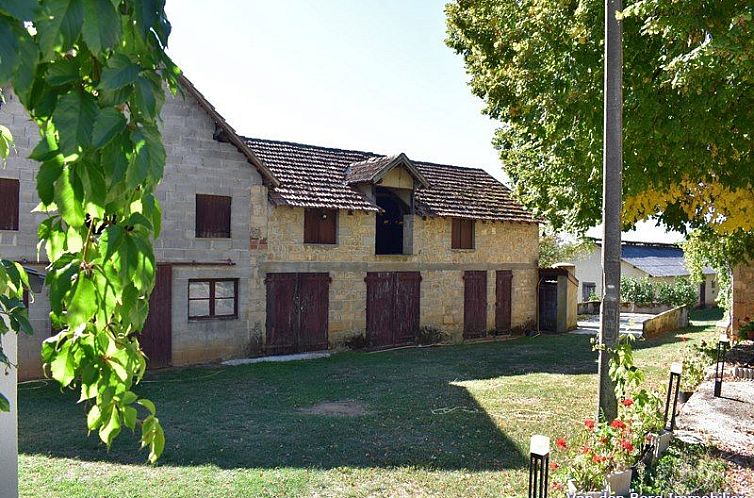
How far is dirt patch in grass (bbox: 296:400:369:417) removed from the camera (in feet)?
35.4

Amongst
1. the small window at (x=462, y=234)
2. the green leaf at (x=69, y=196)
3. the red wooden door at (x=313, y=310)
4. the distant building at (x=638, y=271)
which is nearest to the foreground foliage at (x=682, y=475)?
the green leaf at (x=69, y=196)

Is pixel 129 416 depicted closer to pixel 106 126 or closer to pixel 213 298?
pixel 106 126

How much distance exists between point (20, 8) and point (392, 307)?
61.7ft

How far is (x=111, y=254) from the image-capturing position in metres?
1.34

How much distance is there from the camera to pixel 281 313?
17219mm

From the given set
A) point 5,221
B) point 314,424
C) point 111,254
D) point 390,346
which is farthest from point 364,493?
point 390,346

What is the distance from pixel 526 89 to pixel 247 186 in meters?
8.64

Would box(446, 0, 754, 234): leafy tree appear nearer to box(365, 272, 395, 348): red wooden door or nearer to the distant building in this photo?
box(365, 272, 395, 348): red wooden door

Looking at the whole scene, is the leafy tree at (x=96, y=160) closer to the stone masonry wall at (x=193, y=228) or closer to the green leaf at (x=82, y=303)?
the green leaf at (x=82, y=303)

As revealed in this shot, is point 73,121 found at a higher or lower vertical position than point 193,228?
lower

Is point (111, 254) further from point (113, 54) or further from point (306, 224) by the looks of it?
point (306, 224)

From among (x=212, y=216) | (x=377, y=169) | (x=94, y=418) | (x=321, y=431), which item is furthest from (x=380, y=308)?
(x=94, y=418)

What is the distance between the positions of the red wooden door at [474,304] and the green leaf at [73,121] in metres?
20.7

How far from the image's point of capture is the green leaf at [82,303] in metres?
1.40
